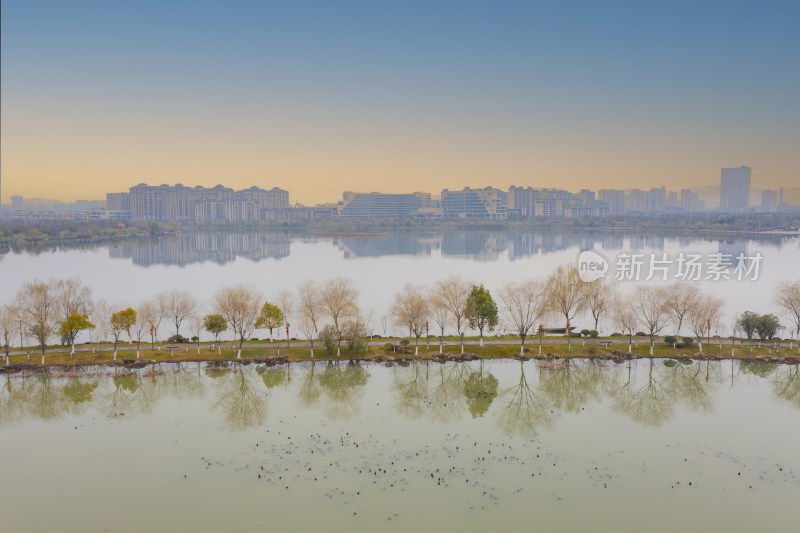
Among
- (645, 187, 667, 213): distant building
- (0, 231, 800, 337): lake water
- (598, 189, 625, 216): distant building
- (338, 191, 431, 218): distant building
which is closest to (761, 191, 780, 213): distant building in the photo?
(645, 187, 667, 213): distant building

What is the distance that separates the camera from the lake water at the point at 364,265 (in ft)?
77.9

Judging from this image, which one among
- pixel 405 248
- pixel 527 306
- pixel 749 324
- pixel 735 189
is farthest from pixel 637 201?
pixel 527 306

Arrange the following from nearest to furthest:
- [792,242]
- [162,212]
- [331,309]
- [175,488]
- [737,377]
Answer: [175,488], [737,377], [331,309], [792,242], [162,212]

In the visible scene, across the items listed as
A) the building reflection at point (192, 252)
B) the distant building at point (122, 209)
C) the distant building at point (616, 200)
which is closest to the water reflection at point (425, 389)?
the building reflection at point (192, 252)

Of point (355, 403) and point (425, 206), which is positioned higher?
point (425, 206)

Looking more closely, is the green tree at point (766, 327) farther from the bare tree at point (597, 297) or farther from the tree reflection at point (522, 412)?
the tree reflection at point (522, 412)

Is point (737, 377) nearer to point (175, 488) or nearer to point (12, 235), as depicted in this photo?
point (175, 488)

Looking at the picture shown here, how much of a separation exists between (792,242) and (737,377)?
42778 mm

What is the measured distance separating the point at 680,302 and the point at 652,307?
3.36 ft

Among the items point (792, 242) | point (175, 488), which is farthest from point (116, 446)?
point (792, 242)

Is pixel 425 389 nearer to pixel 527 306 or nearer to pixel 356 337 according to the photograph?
pixel 356 337

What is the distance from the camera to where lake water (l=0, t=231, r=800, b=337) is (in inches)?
935

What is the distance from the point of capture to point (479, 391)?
12594 millimetres

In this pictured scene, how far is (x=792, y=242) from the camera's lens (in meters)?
48.1
